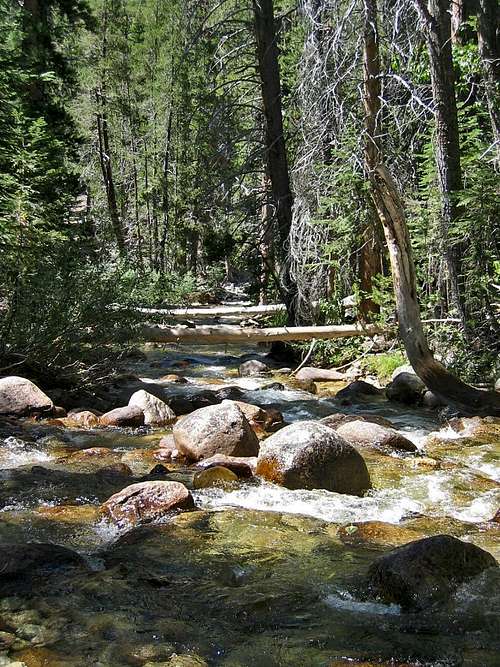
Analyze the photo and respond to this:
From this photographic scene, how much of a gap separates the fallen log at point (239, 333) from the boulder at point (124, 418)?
1.96 metres

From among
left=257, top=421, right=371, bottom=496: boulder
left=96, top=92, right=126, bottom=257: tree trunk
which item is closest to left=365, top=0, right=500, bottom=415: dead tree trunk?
left=257, top=421, right=371, bottom=496: boulder

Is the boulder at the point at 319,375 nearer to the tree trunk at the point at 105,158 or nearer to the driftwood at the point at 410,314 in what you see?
the driftwood at the point at 410,314

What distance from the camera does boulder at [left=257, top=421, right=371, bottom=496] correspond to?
563 centimetres

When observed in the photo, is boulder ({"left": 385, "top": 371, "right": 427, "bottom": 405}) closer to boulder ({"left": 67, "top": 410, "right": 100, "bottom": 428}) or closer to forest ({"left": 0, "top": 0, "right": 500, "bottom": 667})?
forest ({"left": 0, "top": 0, "right": 500, "bottom": 667})

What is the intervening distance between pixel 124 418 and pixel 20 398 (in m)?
1.30

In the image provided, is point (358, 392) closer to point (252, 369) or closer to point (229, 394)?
point (229, 394)

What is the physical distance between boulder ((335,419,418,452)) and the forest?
0.02m

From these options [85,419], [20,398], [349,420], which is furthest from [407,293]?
[20,398]

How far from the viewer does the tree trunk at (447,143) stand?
9.28 meters

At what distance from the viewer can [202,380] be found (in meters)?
11.8

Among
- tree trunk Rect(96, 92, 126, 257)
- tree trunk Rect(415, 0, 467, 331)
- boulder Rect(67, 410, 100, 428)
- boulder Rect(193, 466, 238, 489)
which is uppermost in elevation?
tree trunk Rect(96, 92, 126, 257)

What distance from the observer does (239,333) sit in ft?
35.1

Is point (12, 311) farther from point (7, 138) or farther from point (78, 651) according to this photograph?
point (78, 651)

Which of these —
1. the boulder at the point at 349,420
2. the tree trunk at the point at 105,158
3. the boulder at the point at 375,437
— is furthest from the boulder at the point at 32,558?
the tree trunk at the point at 105,158
